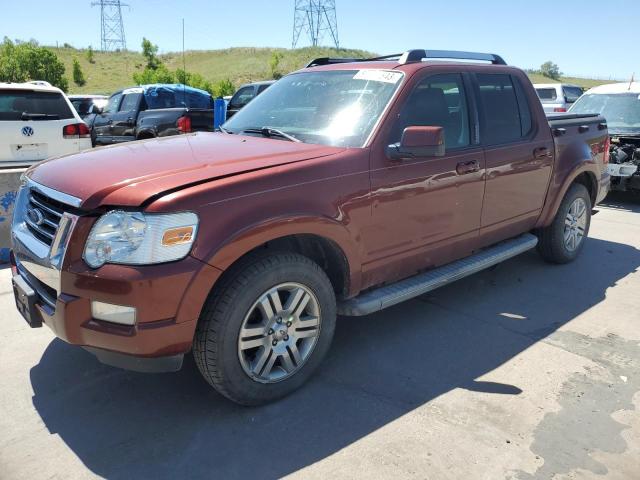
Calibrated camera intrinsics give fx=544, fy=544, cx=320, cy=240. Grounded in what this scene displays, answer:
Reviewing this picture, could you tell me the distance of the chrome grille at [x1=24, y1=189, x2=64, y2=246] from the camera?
281cm

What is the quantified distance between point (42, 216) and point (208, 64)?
84.4 metres

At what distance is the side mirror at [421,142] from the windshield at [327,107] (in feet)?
0.81

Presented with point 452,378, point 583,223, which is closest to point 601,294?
point 583,223

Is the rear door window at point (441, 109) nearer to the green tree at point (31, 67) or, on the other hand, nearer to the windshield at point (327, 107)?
the windshield at point (327, 107)

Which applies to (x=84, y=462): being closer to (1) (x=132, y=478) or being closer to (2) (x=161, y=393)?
(1) (x=132, y=478)

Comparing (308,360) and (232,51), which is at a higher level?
(232,51)

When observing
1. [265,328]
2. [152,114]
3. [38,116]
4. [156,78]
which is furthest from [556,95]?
[156,78]

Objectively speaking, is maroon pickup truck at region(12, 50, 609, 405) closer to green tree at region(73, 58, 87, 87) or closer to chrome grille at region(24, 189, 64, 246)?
chrome grille at region(24, 189, 64, 246)

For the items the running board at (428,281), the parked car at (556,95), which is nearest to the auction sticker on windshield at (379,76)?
the running board at (428,281)

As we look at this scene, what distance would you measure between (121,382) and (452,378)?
2053 millimetres

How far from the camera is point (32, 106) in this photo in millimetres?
7191

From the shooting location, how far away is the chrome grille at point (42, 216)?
2.81m

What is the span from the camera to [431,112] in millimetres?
3928

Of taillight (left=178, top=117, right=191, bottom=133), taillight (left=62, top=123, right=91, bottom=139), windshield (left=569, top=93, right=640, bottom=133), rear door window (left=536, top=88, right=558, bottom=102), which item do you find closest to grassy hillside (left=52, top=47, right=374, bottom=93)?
rear door window (left=536, top=88, right=558, bottom=102)
